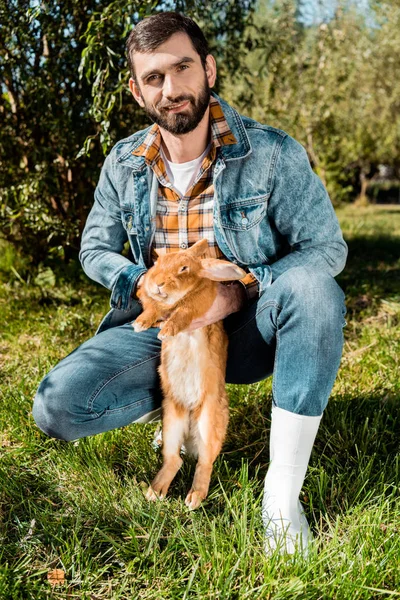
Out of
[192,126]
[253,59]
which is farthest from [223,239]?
[253,59]

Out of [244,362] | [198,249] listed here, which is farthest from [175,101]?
[244,362]

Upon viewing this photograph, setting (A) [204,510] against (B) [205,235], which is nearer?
(A) [204,510]

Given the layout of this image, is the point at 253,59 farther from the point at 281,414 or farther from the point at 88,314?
the point at 281,414

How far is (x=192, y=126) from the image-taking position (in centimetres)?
247

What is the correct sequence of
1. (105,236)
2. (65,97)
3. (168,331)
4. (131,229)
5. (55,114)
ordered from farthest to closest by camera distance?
(65,97) → (55,114) → (105,236) → (131,229) → (168,331)

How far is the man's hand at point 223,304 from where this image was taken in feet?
7.52

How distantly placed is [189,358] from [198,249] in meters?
0.44

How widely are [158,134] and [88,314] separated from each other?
2.05m

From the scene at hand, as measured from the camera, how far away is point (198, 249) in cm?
222

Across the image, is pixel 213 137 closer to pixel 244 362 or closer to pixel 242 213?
pixel 242 213

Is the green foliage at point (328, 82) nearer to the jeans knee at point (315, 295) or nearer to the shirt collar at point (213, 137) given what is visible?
the shirt collar at point (213, 137)

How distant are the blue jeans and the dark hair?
3.64 ft

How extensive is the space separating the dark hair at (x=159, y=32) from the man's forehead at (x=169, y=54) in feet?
0.06

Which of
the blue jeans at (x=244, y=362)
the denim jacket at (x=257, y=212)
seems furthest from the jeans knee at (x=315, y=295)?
the denim jacket at (x=257, y=212)
